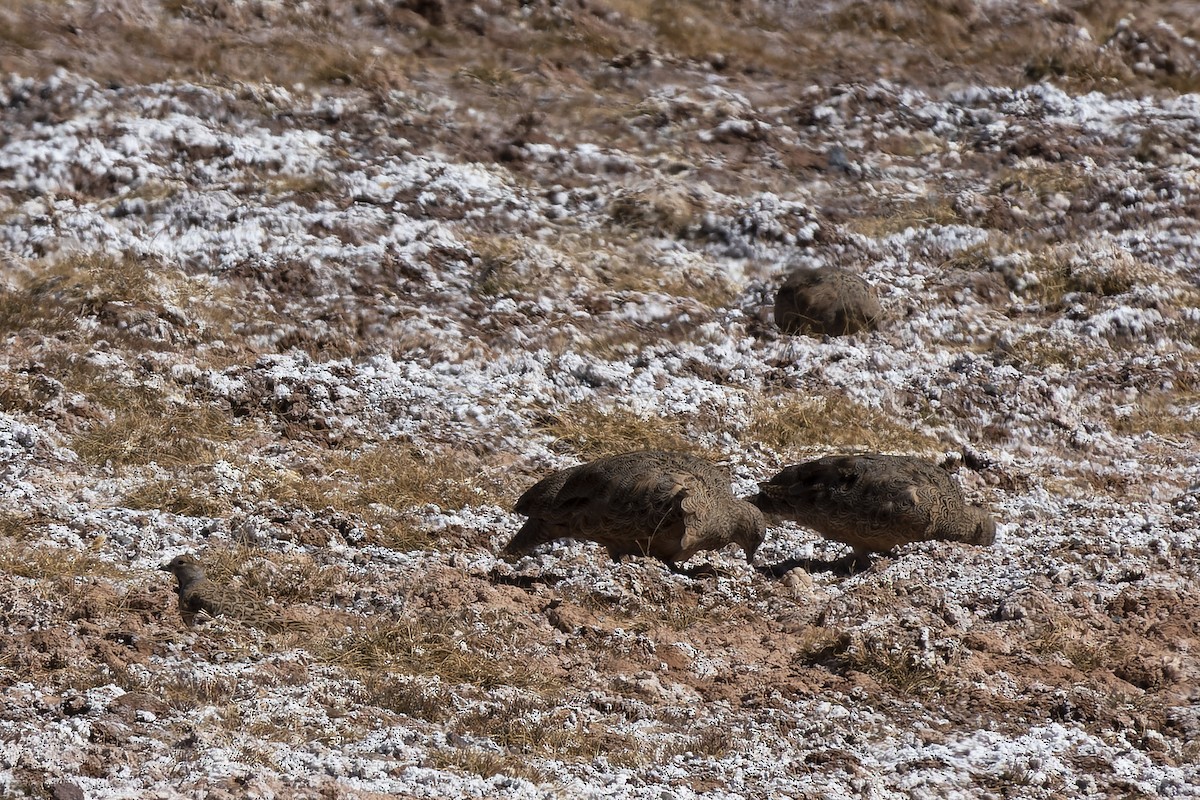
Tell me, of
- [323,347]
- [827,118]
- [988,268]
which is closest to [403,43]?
[827,118]

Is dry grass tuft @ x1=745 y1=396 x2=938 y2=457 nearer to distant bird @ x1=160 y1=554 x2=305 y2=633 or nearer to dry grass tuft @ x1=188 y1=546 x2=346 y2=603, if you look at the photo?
dry grass tuft @ x1=188 y1=546 x2=346 y2=603

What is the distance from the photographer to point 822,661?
20.7 ft

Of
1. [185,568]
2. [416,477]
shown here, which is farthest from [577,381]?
[185,568]

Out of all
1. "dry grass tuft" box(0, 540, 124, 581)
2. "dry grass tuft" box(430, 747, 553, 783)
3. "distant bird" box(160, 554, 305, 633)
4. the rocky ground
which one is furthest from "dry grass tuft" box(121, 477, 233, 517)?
"dry grass tuft" box(430, 747, 553, 783)

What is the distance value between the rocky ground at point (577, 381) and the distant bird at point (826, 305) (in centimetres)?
15

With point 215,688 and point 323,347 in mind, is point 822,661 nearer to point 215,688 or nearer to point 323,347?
point 215,688

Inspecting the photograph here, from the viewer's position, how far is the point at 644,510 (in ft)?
22.8

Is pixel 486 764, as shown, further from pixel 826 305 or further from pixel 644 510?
pixel 826 305

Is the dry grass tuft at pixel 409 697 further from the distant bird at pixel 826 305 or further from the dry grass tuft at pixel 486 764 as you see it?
the distant bird at pixel 826 305

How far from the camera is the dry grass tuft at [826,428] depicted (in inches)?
368

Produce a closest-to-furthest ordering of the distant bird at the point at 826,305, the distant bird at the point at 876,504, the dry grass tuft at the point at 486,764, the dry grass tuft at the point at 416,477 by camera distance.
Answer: the dry grass tuft at the point at 486,764
the distant bird at the point at 876,504
the dry grass tuft at the point at 416,477
the distant bird at the point at 826,305

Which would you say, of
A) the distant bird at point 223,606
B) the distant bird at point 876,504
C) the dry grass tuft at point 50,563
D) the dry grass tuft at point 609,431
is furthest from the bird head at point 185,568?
the distant bird at point 876,504

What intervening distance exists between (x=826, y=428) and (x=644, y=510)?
9.64ft

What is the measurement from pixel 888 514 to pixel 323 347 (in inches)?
172
